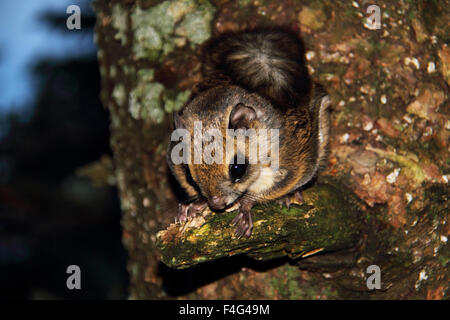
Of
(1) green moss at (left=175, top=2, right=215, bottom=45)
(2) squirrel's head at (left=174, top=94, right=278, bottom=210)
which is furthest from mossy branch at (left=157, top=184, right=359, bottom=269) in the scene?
(1) green moss at (left=175, top=2, right=215, bottom=45)

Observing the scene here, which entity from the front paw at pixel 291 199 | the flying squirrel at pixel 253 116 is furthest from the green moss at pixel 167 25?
the front paw at pixel 291 199

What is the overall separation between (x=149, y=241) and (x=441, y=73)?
2153 mm

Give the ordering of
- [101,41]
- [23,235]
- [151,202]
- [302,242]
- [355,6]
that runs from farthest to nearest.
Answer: [23,235] < [101,41] < [151,202] < [355,6] < [302,242]

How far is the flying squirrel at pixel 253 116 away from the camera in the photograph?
2.19 metres

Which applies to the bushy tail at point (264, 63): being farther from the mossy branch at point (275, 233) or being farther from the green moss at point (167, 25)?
the mossy branch at point (275, 233)

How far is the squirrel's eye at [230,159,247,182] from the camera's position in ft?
7.20

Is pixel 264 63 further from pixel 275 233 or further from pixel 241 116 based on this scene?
pixel 275 233

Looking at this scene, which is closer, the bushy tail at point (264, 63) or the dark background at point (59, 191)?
the bushy tail at point (264, 63)

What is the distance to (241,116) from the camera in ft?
7.07

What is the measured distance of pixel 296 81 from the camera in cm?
247

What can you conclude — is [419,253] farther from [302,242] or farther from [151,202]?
[151,202]

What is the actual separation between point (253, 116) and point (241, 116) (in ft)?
0.26

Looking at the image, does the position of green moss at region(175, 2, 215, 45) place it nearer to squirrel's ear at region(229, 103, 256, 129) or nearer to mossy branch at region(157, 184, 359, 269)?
squirrel's ear at region(229, 103, 256, 129)
